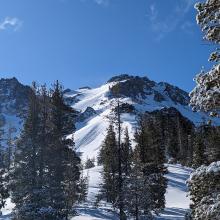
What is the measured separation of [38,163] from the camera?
35.4 metres

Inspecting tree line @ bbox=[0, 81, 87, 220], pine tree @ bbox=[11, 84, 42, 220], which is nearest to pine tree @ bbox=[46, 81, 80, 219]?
tree line @ bbox=[0, 81, 87, 220]

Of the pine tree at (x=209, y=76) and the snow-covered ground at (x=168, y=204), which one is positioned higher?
the pine tree at (x=209, y=76)

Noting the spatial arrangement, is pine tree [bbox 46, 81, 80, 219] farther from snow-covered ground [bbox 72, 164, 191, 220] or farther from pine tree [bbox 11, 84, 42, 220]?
snow-covered ground [bbox 72, 164, 191, 220]

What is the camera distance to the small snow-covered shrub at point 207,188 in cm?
1091

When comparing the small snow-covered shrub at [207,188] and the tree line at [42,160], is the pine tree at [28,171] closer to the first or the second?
the tree line at [42,160]

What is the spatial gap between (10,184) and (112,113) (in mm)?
9462

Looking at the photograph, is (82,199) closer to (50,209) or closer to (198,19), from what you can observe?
(50,209)

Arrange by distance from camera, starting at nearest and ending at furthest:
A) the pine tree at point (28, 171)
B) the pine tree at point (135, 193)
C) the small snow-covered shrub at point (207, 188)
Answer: the small snow-covered shrub at point (207, 188), the pine tree at point (28, 171), the pine tree at point (135, 193)

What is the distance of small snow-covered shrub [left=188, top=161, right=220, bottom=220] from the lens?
10914 mm

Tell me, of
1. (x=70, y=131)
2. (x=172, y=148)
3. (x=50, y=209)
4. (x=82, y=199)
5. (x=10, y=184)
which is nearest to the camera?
(x=50, y=209)

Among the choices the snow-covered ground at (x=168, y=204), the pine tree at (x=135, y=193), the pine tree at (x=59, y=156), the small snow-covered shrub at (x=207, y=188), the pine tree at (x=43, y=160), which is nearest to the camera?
the small snow-covered shrub at (x=207, y=188)

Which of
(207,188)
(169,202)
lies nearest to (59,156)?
(207,188)

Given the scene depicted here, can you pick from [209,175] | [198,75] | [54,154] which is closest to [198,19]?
[198,75]

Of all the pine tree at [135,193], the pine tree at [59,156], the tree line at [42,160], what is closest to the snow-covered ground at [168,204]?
the pine tree at [135,193]
